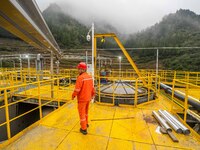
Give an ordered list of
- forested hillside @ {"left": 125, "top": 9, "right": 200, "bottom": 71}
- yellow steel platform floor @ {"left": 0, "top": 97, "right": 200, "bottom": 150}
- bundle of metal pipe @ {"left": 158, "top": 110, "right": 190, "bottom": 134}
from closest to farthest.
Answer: yellow steel platform floor @ {"left": 0, "top": 97, "right": 200, "bottom": 150} < bundle of metal pipe @ {"left": 158, "top": 110, "right": 190, "bottom": 134} < forested hillside @ {"left": 125, "top": 9, "right": 200, "bottom": 71}

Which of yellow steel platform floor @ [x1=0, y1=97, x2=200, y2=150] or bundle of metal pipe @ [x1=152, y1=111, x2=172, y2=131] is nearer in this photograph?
yellow steel platform floor @ [x1=0, y1=97, x2=200, y2=150]

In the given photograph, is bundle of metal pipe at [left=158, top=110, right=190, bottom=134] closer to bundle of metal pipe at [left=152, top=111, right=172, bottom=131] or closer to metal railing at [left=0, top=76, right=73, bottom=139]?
bundle of metal pipe at [left=152, top=111, right=172, bottom=131]

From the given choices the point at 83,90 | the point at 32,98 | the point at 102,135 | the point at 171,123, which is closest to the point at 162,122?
the point at 171,123

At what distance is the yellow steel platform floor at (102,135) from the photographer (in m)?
2.89

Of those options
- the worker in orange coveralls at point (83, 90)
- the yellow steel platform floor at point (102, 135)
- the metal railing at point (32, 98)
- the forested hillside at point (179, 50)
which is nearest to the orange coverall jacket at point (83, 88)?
the worker in orange coveralls at point (83, 90)

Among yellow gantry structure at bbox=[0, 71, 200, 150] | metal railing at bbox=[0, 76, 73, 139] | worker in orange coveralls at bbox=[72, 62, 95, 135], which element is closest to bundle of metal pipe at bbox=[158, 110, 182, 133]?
yellow gantry structure at bbox=[0, 71, 200, 150]

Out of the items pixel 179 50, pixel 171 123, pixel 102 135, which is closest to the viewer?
pixel 102 135

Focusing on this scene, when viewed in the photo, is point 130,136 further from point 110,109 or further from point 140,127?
point 110,109

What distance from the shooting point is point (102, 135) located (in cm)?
333

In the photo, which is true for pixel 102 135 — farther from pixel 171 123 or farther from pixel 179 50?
pixel 179 50

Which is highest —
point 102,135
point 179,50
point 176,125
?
point 179,50

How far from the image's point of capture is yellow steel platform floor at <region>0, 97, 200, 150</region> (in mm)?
2887

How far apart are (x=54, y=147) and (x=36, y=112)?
19.3 ft

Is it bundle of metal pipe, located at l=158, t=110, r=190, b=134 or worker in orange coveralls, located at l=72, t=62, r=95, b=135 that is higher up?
worker in orange coveralls, located at l=72, t=62, r=95, b=135
